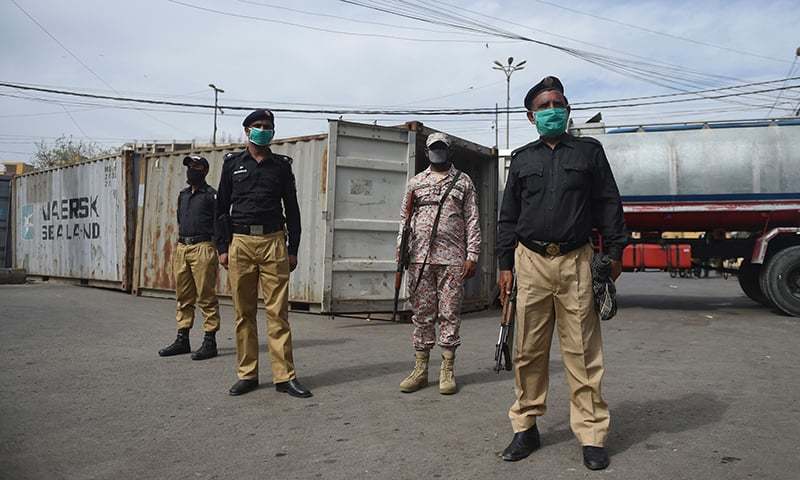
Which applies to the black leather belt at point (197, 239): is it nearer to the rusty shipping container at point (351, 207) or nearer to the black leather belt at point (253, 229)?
the black leather belt at point (253, 229)

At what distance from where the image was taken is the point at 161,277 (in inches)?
432

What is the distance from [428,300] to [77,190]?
10.7 metres

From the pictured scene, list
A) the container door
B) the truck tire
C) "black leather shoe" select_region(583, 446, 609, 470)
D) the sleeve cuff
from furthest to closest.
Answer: the truck tire → the container door → the sleeve cuff → "black leather shoe" select_region(583, 446, 609, 470)

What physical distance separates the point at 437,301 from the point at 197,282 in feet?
8.45

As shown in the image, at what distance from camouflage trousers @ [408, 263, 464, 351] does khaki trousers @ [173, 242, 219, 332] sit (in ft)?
7.42

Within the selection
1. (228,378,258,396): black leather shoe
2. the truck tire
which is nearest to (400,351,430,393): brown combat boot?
(228,378,258,396): black leather shoe

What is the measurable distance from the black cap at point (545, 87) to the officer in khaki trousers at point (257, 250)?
2117mm

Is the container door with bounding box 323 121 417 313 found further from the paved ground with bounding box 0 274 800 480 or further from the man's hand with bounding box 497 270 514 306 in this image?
the man's hand with bounding box 497 270 514 306

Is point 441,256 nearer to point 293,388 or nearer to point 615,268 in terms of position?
point 293,388

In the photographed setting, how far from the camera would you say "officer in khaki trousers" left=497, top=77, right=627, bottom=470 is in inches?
131

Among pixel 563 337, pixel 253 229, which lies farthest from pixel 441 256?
pixel 563 337

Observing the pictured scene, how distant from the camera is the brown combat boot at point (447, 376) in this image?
4680mm

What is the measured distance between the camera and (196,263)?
611cm

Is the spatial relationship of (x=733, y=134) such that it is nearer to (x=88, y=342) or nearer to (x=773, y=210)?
(x=773, y=210)
